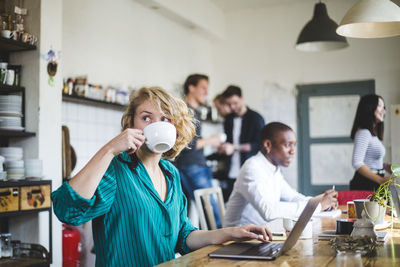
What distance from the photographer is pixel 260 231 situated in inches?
60.8

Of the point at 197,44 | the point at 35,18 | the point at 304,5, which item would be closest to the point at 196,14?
the point at 197,44

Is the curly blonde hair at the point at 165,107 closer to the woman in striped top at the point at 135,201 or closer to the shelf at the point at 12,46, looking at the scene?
the woman in striped top at the point at 135,201

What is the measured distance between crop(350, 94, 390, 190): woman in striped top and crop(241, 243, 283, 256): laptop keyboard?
2.16 meters

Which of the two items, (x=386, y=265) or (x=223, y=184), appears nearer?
(x=386, y=265)

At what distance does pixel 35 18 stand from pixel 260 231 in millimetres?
2387

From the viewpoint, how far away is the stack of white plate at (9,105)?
10.2 ft

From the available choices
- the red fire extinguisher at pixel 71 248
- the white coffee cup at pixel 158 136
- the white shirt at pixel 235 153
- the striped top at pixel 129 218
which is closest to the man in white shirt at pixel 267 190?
the striped top at pixel 129 218

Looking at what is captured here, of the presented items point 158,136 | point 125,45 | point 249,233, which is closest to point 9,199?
point 158,136

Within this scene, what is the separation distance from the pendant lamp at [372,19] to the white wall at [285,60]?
3.27 m

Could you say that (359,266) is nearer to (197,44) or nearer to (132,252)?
(132,252)

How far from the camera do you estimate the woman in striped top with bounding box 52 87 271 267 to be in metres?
1.36

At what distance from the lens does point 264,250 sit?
1.41 m

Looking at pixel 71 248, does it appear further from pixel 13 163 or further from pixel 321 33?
pixel 321 33

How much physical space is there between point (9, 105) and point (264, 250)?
7.43 ft
